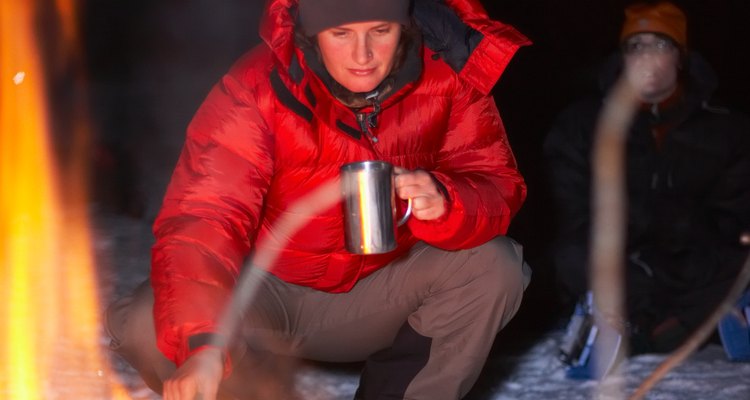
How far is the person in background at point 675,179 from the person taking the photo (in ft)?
11.2

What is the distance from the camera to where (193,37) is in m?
10.8

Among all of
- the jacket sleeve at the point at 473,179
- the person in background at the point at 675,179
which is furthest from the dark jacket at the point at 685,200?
the jacket sleeve at the point at 473,179

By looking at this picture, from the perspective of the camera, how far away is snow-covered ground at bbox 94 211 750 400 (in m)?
2.95

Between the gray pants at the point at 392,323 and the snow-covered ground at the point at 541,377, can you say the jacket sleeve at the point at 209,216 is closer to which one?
the gray pants at the point at 392,323

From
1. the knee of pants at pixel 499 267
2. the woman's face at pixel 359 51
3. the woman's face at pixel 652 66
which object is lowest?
the knee of pants at pixel 499 267

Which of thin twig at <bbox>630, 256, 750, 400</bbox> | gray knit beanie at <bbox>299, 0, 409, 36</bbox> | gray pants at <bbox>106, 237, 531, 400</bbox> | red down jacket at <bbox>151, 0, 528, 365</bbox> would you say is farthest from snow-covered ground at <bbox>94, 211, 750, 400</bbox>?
gray knit beanie at <bbox>299, 0, 409, 36</bbox>

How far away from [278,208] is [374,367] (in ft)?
1.53

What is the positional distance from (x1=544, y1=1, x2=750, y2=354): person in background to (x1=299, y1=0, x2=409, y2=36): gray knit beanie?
1.41 m

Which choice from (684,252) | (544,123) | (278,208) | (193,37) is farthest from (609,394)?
(193,37)

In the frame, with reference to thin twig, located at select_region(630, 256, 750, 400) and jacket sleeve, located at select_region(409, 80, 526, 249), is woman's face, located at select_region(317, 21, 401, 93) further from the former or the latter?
thin twig, located at select_region(630, 256, 750, 400)

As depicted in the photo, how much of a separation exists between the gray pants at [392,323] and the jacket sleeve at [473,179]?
0.07 metres

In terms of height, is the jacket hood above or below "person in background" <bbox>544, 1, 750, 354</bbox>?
above

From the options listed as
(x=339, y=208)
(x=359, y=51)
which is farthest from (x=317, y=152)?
(x=359, y=51)

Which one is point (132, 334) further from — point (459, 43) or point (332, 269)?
point (459, 43)
